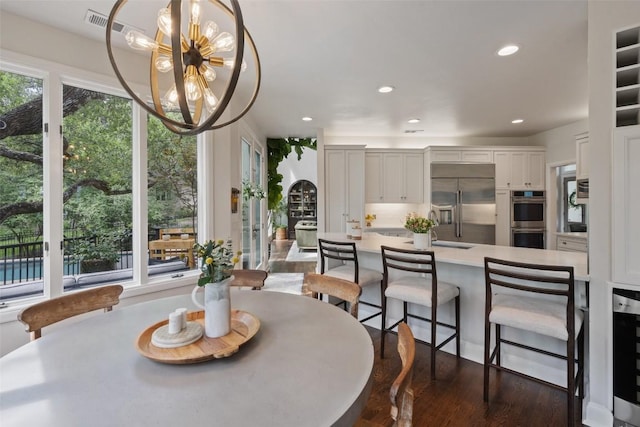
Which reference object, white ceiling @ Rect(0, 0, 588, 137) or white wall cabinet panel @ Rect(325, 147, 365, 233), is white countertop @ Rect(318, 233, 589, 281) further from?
white wall cabinet panel @ Rect(325, 147, 365, 233)

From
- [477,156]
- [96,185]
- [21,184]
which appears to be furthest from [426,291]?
[477,156]

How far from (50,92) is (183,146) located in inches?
42.8

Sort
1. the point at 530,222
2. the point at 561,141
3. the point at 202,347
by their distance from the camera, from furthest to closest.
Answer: the point at 530,222 < the point at 561,141 < the point at 202,347

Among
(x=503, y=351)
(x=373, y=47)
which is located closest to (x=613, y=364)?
(x=503, y=351)

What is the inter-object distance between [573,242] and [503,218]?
4.44 ft

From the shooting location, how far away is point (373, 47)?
2.55 meters

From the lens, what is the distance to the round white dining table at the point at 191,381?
765 mm

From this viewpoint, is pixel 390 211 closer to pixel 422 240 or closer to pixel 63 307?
pixel 422 240

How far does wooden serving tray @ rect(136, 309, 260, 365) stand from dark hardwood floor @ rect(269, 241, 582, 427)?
797 millimetres

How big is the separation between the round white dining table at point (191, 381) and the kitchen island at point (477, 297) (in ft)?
5.42

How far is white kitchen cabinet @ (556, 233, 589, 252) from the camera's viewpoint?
4.11 m

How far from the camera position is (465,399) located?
2061 mm

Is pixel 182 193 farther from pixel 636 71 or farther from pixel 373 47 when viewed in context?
pixel 636 71

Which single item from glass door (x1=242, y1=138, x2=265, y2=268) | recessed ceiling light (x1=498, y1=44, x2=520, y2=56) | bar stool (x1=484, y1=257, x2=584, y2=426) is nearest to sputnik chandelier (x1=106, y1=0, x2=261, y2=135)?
bar stool (x1=484, y1=257, x2=584, y2=426)
